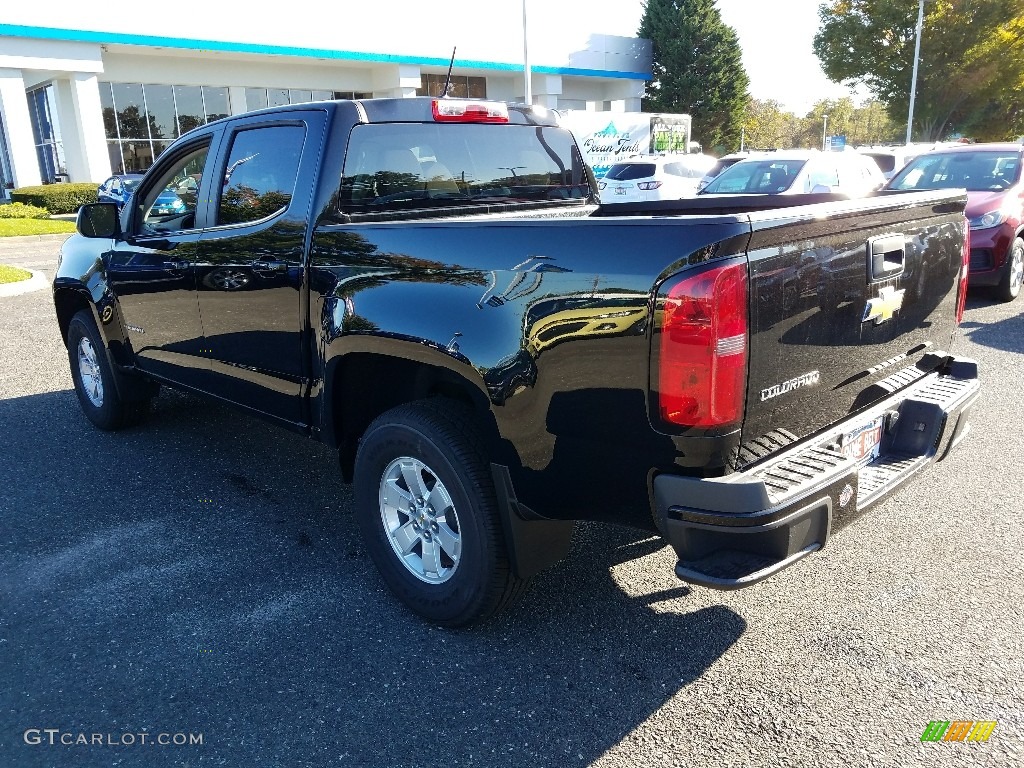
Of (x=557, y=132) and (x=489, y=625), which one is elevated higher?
(x=557, y=132)

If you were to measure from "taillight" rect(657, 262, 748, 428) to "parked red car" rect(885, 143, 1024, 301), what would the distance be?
7711 mm

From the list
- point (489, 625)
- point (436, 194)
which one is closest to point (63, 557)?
point (489, 625)

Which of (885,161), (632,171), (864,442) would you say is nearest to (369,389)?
(864,442)

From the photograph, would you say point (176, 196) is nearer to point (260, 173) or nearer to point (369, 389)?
point (260, 173)

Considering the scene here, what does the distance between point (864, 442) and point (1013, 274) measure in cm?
761

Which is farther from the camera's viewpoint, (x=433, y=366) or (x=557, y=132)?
(x=557, y=132)

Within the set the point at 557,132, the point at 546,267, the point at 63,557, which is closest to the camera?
the point at 546,267

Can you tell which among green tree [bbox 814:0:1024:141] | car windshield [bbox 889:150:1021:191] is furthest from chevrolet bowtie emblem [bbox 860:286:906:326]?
green tree [bbox 814:0:1024:141]

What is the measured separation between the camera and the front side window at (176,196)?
4.37m

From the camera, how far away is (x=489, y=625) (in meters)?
3.24

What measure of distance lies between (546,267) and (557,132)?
222 cm

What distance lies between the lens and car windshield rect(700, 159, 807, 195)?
1217 cm

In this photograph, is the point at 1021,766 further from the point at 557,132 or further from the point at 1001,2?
the point at 1001,2

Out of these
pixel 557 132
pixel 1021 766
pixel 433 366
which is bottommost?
pixel 1021 766
